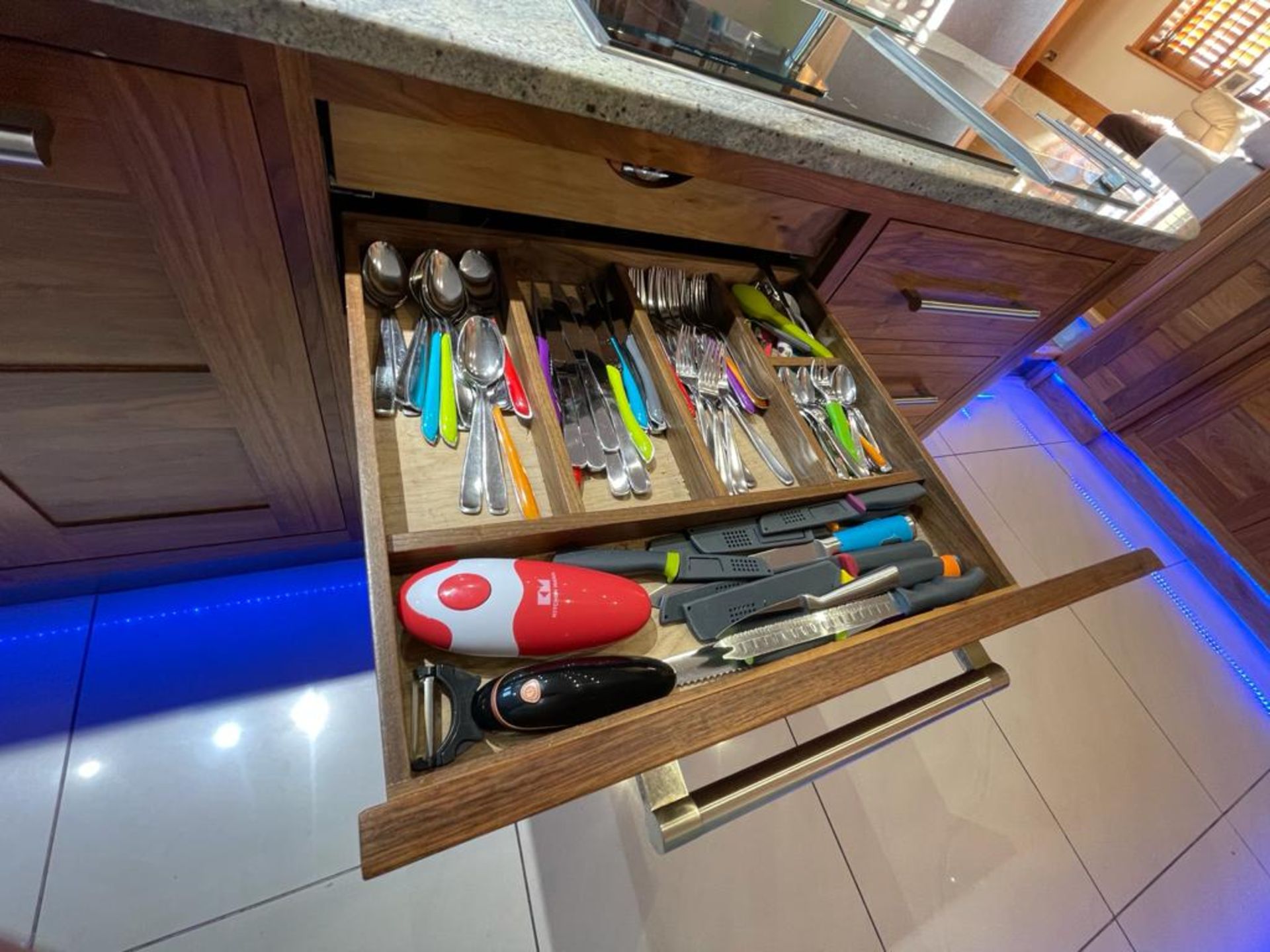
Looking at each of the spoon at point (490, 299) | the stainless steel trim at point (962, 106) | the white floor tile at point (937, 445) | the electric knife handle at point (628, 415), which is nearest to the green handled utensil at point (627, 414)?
the electric knife handle at point (628, 415)

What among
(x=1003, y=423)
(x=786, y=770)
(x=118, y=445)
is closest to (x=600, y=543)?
(x=786, y=770)

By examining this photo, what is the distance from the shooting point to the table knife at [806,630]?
1.54ft

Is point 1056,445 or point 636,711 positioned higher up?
point 1056,445

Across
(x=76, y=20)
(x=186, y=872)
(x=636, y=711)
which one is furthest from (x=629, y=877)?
(x=76, y=20)

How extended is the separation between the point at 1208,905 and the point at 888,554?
1.56m

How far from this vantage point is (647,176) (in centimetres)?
59

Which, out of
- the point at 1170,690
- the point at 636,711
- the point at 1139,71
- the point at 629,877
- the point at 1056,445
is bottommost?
the point at 1170,690

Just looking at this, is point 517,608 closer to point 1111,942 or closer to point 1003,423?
point 1111,942

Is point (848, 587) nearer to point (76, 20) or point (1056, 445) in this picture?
point (76, 20)

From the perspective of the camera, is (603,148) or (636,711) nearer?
(636,711)

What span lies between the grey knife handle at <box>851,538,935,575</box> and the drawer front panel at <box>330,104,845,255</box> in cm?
41

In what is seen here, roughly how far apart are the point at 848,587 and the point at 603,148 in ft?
1.57

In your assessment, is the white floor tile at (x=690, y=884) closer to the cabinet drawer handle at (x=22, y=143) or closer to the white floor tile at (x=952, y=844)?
the white floor tile at (x=952, y=844)

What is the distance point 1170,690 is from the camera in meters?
1.67
